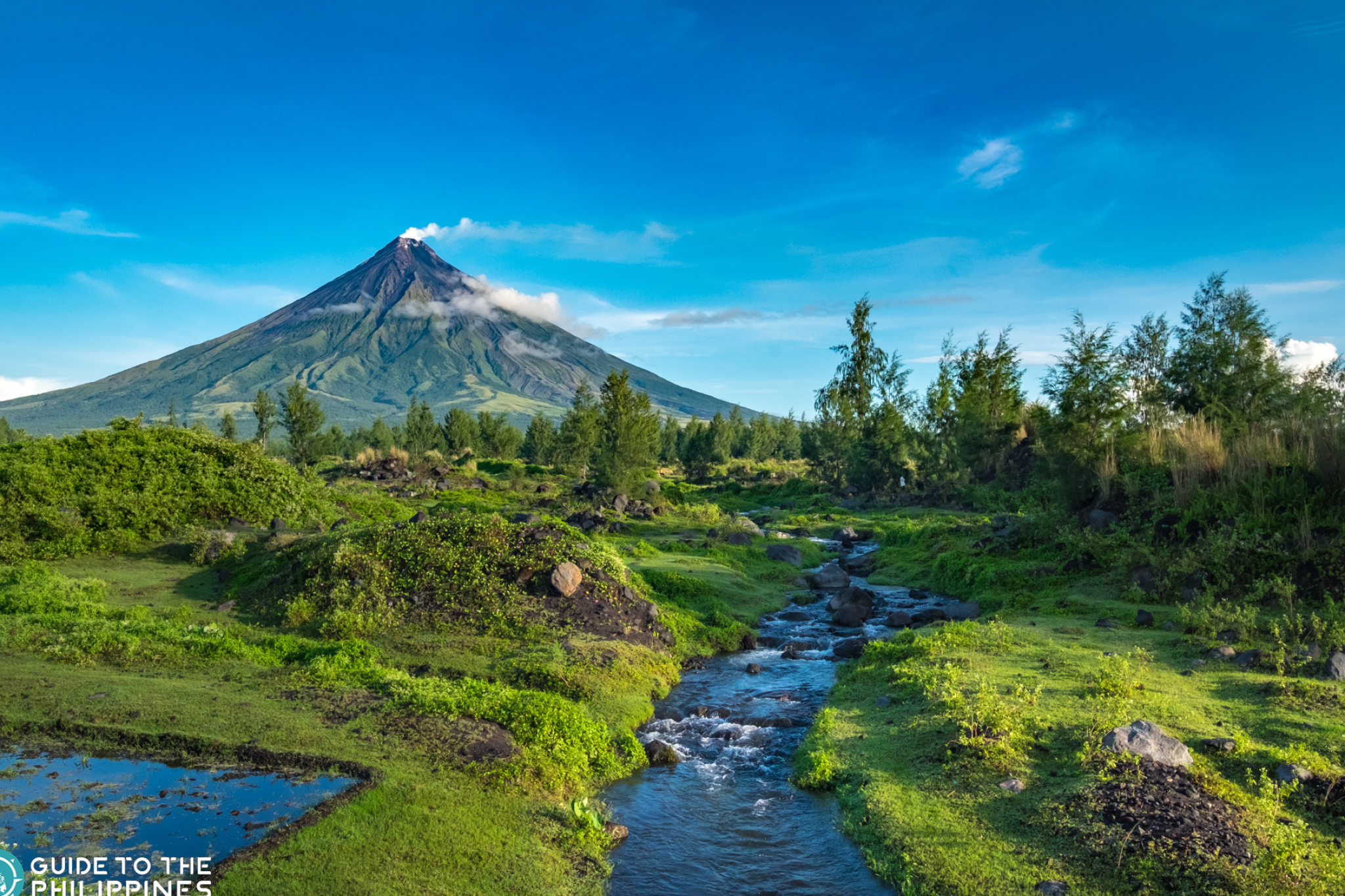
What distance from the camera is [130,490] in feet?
69.1

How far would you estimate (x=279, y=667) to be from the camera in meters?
12.0

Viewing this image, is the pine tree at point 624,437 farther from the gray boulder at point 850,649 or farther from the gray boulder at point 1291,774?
the gray boulder at point 1291,774

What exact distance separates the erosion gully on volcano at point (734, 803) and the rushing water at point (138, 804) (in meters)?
3.55

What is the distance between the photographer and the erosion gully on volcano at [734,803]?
24.5 feet

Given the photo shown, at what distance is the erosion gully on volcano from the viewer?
7457 mm

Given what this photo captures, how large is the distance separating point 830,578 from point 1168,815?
16.1m

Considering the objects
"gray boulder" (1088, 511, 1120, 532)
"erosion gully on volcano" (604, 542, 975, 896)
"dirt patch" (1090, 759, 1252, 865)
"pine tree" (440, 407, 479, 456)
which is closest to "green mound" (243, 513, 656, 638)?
"erosion gully on volcano" (604, 542, 975, 896)

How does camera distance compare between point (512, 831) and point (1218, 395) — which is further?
point (1218, 395)

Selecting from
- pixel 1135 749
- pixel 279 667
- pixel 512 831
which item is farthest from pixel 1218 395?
pixel 279 667

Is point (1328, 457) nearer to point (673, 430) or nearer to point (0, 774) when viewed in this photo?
point (0, 774)

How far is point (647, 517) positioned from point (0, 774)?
29541 mm

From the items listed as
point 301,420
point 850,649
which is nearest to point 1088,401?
point 850,649

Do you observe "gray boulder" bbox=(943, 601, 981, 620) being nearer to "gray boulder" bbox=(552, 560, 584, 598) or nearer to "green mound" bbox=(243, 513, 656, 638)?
"green mound" bbox=(243, 513, 656, 638)

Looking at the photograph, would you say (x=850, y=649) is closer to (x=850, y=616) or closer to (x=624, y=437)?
(x=850, y=616)
